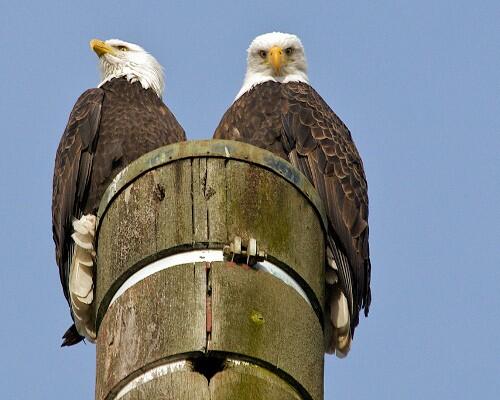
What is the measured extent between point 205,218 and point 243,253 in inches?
12.2

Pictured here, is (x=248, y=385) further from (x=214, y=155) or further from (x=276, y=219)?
(x=214, y=155)

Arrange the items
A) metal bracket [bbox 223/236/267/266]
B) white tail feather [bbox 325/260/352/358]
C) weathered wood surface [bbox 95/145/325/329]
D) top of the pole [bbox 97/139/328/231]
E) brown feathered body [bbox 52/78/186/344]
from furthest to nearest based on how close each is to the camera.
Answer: brown feathered body [bbox 52/78/186/344], white tail feather [bbox 325/260/352/358], top of the pole [bbox 97/139/328/231], weathered wood surface [bbox 95/145/325/329], metal bracket [bbox 223/236/267/266]

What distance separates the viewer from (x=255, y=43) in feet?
35.6

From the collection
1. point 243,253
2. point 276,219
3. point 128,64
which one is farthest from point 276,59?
point 243,253

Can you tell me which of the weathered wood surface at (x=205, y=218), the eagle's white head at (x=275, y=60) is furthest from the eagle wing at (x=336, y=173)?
the weathered wood surface at (x=205, y=218)

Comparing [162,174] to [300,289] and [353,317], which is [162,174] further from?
[353,317]

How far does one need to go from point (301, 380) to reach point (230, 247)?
0.67 m

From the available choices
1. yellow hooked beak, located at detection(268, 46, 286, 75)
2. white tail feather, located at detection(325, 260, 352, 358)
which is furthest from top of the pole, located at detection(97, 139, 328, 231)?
yellow hooked beak, located at detection(268, 46, 286, 75)

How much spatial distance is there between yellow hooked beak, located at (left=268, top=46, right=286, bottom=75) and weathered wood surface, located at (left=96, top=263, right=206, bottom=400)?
5.44m

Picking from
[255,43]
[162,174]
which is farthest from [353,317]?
[255,43]

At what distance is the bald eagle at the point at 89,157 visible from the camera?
7664 mm

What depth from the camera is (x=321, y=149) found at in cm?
862

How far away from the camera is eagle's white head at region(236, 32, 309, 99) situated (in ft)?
33.9

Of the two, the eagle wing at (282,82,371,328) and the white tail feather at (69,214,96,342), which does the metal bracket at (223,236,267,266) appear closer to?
the white tail feather at (69,214,96,342)
